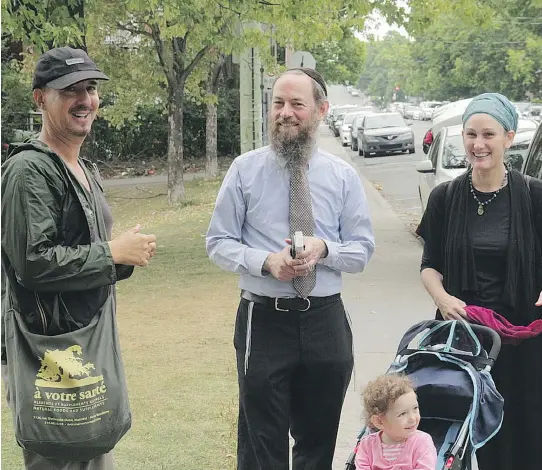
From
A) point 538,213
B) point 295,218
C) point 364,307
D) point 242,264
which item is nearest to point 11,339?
point 242,264

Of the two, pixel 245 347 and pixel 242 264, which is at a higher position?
pixel 242 264

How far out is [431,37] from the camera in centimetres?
7569

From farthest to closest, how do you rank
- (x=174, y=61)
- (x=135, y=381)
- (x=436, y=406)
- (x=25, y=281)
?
(x=174, y=61)
(x=135, y=381)
(x=436, y=406)
(x=25, y=281)

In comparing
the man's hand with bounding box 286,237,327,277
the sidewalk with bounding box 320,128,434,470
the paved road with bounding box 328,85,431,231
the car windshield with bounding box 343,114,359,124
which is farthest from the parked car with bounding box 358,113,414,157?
the man's hand with bounding box 286,237,327,277

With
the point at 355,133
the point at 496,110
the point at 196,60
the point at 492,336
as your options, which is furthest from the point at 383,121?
the point at 492,336

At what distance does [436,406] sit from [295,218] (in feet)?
3.22

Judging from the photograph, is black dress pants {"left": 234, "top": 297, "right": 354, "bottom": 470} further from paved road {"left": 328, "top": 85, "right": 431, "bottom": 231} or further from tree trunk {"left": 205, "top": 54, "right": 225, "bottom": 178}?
tree trunk {"left": 205, "top": 54, "right": 225, "bottom": 178}

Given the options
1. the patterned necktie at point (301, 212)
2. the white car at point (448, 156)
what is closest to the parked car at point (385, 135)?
the white car at point (448, 156)

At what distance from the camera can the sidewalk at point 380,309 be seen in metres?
6.61

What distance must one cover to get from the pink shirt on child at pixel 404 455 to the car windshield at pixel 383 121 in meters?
33.8

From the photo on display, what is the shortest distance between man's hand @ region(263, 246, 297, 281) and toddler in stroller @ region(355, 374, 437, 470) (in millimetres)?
548

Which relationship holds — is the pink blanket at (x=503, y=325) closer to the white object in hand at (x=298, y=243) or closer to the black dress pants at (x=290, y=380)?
the black dress pants at (x=290, y=380)

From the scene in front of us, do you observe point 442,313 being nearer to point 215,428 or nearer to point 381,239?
point 215,428

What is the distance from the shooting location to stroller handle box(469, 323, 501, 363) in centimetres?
376
